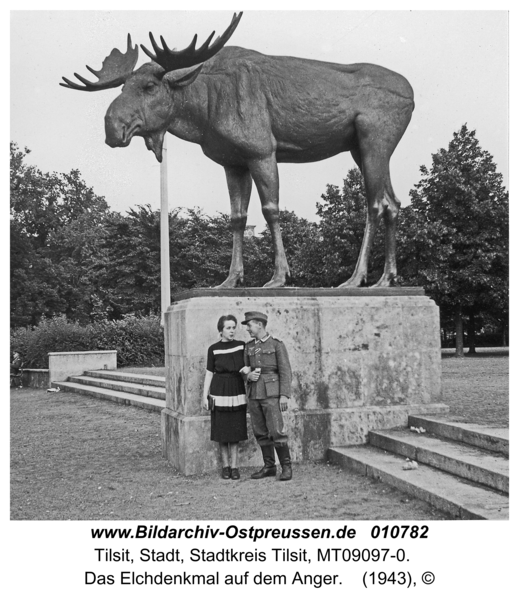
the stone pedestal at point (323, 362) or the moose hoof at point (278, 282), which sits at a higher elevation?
the moose hoof at point (278, 282)

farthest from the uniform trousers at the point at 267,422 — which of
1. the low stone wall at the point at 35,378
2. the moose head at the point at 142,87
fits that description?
the low stone wall at the point at 35,378

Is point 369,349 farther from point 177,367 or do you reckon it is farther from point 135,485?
point 135,485

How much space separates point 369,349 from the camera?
7840mm

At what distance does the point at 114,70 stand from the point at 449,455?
17.6 ft

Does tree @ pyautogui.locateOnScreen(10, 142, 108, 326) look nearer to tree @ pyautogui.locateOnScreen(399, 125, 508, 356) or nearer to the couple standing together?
tree @ pyautogui.locateOnScreen(399, 125, 508, 356)

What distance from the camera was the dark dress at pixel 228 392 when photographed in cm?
684

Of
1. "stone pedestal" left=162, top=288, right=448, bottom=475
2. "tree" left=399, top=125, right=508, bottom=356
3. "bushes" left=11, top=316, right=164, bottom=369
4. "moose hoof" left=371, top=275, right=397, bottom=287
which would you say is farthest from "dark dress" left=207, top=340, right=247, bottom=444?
"tree" left=399, top=125, right=508, bottom=356

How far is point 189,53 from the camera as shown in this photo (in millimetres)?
7234

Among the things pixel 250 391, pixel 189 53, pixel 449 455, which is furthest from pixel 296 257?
pixel 449 455

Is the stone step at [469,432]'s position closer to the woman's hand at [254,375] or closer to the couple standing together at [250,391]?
the couple standing together at [250,391]

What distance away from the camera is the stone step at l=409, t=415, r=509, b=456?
610cm

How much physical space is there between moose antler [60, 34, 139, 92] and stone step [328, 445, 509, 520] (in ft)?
15.5

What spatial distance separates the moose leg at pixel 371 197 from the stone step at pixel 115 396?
5714 millimetres

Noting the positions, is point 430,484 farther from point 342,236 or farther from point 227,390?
point 342,236
